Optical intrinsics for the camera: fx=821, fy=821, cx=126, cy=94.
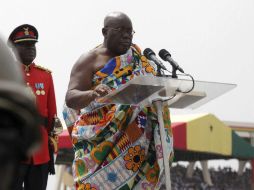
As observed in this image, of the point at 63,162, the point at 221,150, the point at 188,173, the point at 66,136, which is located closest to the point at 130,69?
the point at 66,136

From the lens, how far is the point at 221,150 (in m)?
15.5

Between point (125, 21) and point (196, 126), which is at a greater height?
point (125, 21)

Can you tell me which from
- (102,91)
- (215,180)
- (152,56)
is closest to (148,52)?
(152,56)

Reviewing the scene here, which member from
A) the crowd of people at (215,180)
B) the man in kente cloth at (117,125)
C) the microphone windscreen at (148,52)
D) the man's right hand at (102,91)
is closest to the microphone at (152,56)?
the microphone windscreen at (148,52)

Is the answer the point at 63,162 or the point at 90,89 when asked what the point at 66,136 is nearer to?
the point at 63,162

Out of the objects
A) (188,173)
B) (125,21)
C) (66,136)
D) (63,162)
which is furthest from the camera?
(188,173)

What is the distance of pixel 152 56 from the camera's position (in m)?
4.30

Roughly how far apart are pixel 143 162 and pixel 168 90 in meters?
0.66

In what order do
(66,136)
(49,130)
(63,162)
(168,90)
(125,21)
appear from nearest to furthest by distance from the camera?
(168,90) → (125,21) → (49,130) → (66,136) → (63,162)

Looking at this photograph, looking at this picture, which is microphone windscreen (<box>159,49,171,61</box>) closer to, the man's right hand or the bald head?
the bald head

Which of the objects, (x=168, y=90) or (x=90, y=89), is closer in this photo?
(x=168, y=90)

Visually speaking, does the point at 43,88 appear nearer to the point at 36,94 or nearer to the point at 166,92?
the point at 36,94

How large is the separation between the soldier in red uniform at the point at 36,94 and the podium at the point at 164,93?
40.1 inches

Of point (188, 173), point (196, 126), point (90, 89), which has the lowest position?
point (188, 173)
